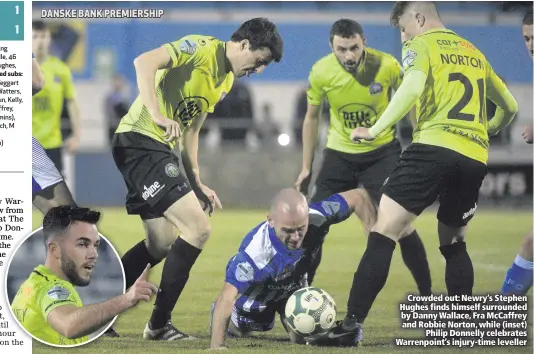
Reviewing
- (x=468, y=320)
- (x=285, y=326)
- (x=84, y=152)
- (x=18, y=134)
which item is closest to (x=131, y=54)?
(x=18, y=134)

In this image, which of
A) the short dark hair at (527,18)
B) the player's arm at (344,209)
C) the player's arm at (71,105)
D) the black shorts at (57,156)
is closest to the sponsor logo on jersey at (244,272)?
the player's arm at (344,209)

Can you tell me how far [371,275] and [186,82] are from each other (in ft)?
5.07

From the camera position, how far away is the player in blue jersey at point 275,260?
532 centimetres

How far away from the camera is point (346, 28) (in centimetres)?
645

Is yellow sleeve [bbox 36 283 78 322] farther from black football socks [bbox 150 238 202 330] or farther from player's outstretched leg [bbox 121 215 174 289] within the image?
player's outstretched leg [bbox 121 215 174 289]

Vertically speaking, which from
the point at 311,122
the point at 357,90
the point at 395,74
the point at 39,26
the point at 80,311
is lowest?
the point at 80,311

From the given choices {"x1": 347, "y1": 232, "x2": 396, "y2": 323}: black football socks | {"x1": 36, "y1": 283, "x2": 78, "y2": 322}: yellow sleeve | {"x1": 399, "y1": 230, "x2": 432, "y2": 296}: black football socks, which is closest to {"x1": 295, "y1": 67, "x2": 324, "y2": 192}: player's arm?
{"x1": 399, "y1": 230, "x2": 432, "y2": 296}: black football socks

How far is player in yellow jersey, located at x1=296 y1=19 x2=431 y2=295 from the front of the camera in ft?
21.4

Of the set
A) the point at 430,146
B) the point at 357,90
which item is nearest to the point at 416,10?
the point at 430,146

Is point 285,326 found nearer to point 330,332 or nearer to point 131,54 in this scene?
point 330,332

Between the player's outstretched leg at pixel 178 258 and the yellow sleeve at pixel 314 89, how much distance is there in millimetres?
1489

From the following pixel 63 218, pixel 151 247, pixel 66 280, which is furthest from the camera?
pixel 151 247

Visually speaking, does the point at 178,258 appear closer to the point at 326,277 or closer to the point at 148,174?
the point at 148,174

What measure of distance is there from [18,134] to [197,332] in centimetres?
155
